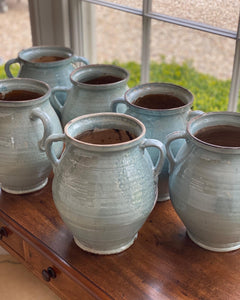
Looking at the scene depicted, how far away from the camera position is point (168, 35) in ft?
8.66

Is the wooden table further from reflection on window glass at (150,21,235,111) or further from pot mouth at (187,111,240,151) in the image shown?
reflection on window glass at (150,21,235,111)

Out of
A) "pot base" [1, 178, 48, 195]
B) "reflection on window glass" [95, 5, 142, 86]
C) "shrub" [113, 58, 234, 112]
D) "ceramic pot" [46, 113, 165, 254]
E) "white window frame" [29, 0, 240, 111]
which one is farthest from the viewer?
"reflection on window glass" [95, 5, 142, 86]

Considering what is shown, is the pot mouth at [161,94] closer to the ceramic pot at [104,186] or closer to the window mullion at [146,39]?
the ceramic pot at [104,186]

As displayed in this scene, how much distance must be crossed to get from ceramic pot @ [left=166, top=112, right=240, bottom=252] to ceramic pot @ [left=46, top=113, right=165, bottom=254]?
43 mm

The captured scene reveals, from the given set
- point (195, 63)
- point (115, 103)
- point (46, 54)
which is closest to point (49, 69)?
point (46, 54)

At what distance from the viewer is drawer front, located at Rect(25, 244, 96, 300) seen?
29.5 inches

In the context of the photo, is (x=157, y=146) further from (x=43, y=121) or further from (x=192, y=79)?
(x=192, y=79)

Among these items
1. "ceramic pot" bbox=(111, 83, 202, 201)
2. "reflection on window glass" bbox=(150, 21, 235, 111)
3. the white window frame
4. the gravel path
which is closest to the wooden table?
"ceramic pot" bbox=(111, 83, 202, 201)

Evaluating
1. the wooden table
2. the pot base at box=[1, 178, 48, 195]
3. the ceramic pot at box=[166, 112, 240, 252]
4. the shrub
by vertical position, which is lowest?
the shrub

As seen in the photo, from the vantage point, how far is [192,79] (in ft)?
7.13

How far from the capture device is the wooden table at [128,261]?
69 cm

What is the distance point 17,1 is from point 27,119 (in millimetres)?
1816

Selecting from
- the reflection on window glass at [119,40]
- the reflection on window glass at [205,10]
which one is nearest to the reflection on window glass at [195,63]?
the reflection on window glass at [119,40]

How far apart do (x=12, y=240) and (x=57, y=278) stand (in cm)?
15
